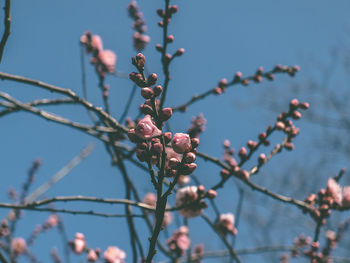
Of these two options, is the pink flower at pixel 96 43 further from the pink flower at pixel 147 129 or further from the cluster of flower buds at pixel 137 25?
the pink flower at pixel 147 129

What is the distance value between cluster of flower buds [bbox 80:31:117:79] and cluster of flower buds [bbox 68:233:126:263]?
1.25 m

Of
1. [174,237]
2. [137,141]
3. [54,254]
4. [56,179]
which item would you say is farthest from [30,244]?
[137,141]

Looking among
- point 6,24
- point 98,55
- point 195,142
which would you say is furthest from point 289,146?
point 98,55

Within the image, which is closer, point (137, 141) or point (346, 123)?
point (137, 141)

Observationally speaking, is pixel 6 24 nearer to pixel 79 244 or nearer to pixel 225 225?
pixel 79 244

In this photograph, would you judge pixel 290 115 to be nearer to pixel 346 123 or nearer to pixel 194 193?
pixel 194 193

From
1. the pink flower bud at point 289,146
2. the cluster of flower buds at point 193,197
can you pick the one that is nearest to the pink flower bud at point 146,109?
the cluster of flower buds at point 193,197

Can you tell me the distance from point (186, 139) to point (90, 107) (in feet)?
2.79

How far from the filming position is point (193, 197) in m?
1.98

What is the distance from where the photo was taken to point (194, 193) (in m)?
→ 1.97

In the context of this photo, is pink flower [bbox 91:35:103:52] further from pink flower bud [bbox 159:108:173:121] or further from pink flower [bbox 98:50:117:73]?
pink flower bud [bbox 159:108:173:121]

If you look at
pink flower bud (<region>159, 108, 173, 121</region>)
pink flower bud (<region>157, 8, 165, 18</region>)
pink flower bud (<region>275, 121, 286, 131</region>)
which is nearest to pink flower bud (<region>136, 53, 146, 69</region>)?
pink flower bud (<region>159, 108, 173, 121</region>)

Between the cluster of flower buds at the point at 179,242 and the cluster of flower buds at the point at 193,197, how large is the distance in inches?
24.7

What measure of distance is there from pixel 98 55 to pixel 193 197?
161 cm
